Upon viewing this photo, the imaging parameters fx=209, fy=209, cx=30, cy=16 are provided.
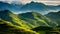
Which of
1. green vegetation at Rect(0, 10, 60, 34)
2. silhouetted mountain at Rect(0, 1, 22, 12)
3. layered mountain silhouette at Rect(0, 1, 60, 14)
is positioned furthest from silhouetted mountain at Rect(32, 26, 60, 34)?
silhouetted mountain at Rect(0, 1, 22, 12)

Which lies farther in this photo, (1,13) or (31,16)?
(31,16)

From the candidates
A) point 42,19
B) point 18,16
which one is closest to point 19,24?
point 18,16

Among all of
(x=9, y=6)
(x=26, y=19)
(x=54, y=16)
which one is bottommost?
(x=26, y=19)

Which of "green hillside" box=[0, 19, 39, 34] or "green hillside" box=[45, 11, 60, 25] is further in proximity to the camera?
"green hillside" box=[45, 11, 60, 25]

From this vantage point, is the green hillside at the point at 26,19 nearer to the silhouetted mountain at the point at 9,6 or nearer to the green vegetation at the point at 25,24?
the green vegetation at the point at 25,24

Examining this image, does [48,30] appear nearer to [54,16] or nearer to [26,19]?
[54,16]

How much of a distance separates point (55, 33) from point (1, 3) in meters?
2.00

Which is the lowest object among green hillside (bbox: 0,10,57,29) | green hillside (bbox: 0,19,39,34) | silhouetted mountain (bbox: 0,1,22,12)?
green hillside (bbox: 0,19,39,34)

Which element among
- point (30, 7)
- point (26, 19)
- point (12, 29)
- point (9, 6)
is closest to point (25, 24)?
point (26, 19)

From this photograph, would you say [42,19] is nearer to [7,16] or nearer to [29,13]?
[29,13]

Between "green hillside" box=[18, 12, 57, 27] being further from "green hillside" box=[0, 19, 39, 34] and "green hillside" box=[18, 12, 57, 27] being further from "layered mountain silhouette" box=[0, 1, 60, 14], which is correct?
"green hillside" box=[0, 19, 39, 34]

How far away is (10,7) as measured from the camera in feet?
22.0

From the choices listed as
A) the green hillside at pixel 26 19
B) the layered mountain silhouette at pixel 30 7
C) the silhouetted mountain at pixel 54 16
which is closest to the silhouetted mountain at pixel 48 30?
the green hillside at pixel 26 19

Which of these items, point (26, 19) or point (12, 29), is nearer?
point (12, 29)
